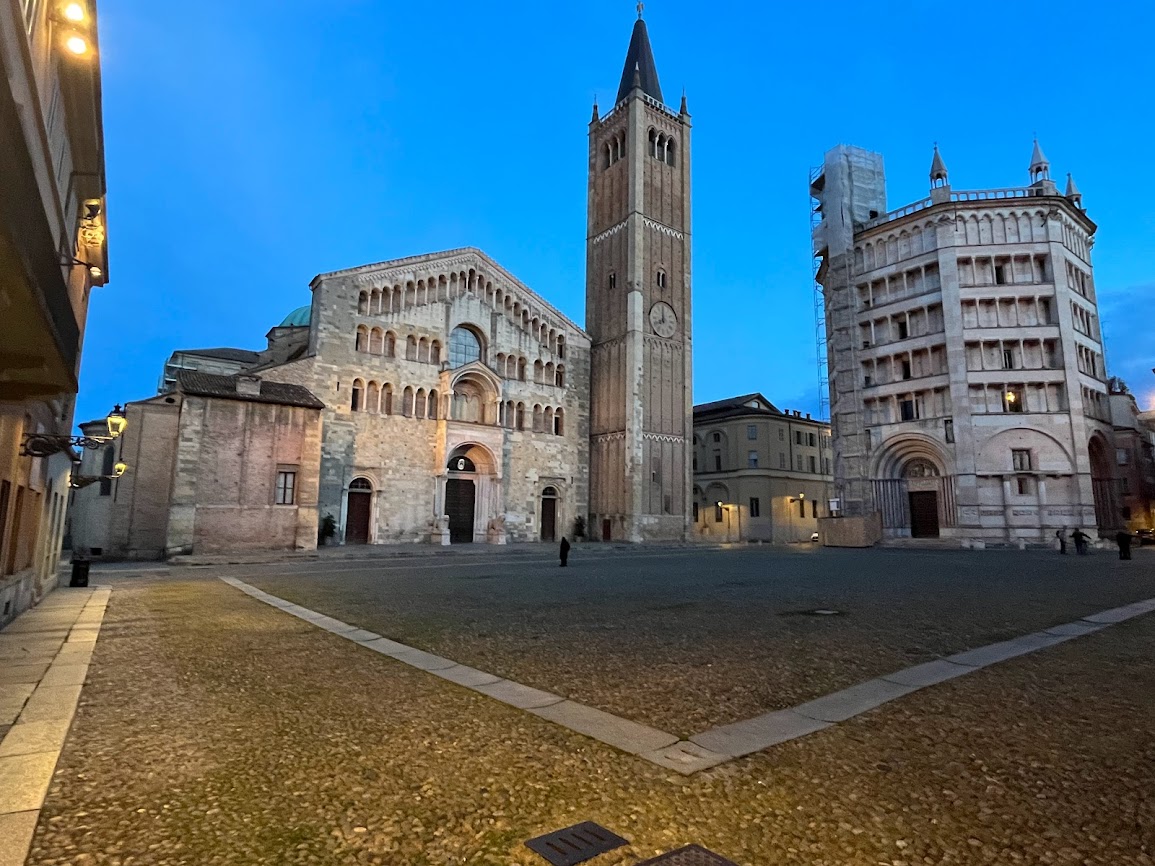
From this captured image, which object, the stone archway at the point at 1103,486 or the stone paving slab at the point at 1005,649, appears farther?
the stone archway at the point at 1103,486

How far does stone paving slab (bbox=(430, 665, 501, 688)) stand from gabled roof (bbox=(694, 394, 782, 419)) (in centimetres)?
5161

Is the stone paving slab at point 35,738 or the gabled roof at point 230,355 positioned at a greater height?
the gabled roof at point 230,355

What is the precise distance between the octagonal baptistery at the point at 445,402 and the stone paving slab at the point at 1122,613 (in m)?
29.9

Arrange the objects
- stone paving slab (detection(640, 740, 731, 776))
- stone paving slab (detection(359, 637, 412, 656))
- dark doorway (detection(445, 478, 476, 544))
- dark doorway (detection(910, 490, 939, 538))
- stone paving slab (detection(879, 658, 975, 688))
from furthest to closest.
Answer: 1. dark doorway (detection(910, 490, 939, 538))
2. dark doorway (detection(445, 478, 476, 544))
3. stone paving slab (detection(359, 637, 412, 656))
4. stone paving slab (detection(879, 658, 975, 688))
5. stone paving slab (detection(640, 740, 731, 776))

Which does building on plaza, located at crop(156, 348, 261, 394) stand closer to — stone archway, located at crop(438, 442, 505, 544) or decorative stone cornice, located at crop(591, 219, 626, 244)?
stone archway, located at crop(438, 442, 505, 544)

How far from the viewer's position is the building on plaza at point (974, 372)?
38469 millimetres

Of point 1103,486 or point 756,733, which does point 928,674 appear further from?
point 1103,486

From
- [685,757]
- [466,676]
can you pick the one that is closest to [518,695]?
[466,676]

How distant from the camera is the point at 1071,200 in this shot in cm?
4278

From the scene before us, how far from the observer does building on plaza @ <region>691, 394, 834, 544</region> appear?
54312 millimetres

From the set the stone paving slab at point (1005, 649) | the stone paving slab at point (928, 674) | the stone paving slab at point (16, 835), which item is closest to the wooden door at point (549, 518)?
the stone paving slab at point (1005, 649)

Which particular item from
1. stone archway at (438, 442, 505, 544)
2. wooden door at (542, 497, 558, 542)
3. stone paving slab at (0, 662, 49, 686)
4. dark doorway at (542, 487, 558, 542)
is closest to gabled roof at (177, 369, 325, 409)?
stone archway at (438, 442, 505, 544)

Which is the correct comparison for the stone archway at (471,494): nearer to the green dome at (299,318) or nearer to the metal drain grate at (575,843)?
the green dome at (299,318)

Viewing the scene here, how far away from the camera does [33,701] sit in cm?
564
